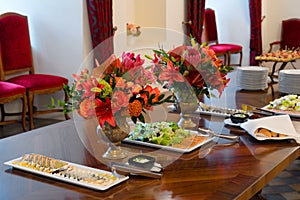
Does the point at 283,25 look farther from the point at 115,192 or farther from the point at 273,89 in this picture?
the point at 115,192

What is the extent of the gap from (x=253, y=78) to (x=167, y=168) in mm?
1563

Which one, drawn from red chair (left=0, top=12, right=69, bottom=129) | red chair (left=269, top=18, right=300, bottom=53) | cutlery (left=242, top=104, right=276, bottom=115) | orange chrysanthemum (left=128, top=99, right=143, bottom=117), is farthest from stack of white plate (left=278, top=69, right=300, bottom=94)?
red chair (left=269, top=18, right=300, bottom=53)

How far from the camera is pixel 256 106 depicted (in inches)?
97.6

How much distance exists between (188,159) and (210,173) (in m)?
0.15

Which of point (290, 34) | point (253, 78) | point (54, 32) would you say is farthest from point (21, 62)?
point (290, 34)

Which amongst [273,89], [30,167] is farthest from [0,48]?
[30,167]

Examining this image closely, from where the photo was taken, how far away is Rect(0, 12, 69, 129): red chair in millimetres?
4457

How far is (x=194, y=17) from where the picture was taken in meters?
5.84

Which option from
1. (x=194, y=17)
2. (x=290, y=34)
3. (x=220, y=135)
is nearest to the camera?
(x=220, y=135)

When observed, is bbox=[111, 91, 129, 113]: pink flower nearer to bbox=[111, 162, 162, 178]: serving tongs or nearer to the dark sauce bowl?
bbox=[111, 162, 162, 178]: serving tongs

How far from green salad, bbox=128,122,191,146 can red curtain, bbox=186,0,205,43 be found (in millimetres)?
3991

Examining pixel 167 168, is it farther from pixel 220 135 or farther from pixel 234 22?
pixel 234 22

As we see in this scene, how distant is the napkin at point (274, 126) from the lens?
1879mm

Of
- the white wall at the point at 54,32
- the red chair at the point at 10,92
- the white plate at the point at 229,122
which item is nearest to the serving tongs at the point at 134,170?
the white plate at the point at 229,122
